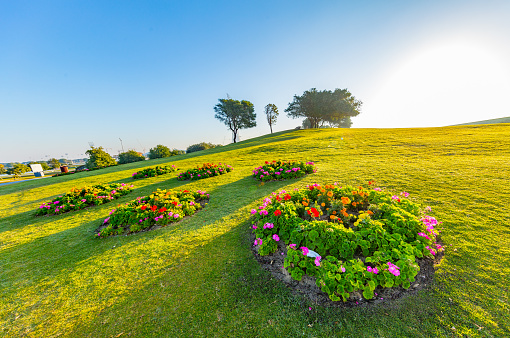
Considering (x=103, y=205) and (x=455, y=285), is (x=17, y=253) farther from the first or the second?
(x=455, y=285)

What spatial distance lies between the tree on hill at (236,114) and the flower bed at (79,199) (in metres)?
38.1

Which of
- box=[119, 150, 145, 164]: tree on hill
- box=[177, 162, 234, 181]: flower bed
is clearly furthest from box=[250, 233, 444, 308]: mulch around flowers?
box=[119, 150, 145, 164]: tree on hill

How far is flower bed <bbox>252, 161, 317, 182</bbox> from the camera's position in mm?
6887

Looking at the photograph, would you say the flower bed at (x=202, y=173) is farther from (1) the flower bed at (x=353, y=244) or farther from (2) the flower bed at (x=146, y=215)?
(1) the flower bed at (x=353, y=244)

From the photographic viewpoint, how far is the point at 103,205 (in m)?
6.27

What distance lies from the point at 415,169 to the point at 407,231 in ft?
17.0

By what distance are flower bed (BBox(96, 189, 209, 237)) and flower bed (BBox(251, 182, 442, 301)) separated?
2531mm

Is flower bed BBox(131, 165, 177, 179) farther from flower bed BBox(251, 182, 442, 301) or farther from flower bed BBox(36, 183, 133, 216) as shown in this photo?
flower bed BBox(251, 182, 442, 301)

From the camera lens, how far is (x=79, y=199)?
618 cm

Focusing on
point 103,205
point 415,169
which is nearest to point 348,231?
point 415,169

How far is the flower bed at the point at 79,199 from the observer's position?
5.78 m

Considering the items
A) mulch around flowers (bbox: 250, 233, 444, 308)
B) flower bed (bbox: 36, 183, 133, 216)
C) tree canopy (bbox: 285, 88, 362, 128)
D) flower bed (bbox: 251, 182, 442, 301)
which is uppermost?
tree canopy (bbox: 285, 88, 362, 128)

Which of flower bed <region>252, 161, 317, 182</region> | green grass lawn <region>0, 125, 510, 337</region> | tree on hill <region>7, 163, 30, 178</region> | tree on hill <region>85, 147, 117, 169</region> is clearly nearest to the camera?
green grass lawn <region>0, 125, 510, 337</region>

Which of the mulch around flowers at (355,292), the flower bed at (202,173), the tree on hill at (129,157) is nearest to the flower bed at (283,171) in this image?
the flower bed at (202,173)
